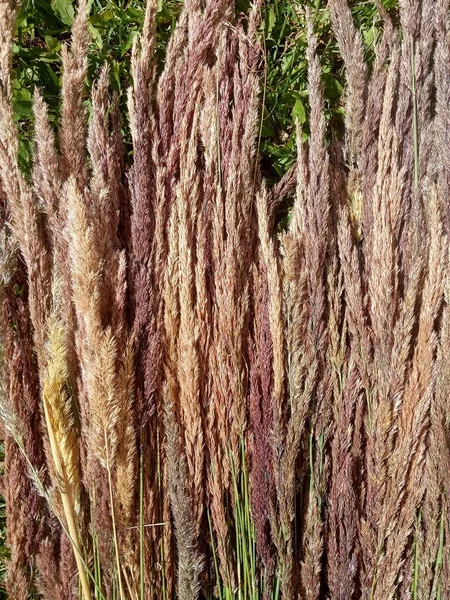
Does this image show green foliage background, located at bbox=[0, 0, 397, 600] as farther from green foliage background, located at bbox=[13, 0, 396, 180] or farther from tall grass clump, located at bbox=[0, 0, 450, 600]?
tall grass clump, located at bbox=[0, 0, 450, 600]

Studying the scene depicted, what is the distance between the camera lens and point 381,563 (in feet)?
6.38

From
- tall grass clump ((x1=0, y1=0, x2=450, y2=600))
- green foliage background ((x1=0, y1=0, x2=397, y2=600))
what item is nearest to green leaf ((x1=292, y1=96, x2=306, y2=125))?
green foliage background ((x1=0, y1=0, x2=397, y2=600))

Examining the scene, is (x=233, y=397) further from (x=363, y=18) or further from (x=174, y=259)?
(x=363, y=18)

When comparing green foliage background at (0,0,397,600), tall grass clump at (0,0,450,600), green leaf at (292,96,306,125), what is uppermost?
green foliage background at (0,0,397,600)

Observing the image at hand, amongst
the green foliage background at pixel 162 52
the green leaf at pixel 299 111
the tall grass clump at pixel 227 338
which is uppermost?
the green foliage background at pixel 162 52

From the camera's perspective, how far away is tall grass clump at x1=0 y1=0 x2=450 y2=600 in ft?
6.39

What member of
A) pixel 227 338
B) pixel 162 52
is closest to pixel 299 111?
pixel 162 52

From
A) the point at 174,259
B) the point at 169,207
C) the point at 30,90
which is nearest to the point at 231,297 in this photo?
the point at 174,259

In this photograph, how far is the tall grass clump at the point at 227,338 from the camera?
1946 millimetres

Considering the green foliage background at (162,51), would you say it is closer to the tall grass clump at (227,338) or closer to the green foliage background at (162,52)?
the green foliage background at (162,52)

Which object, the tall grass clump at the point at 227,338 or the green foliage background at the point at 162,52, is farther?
the green foliage background at the point at 162,52

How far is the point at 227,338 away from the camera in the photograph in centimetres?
204

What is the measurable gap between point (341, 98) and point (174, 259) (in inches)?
37.5

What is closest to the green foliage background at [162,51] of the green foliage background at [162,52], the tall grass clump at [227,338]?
the green foliage background at [162,52]
